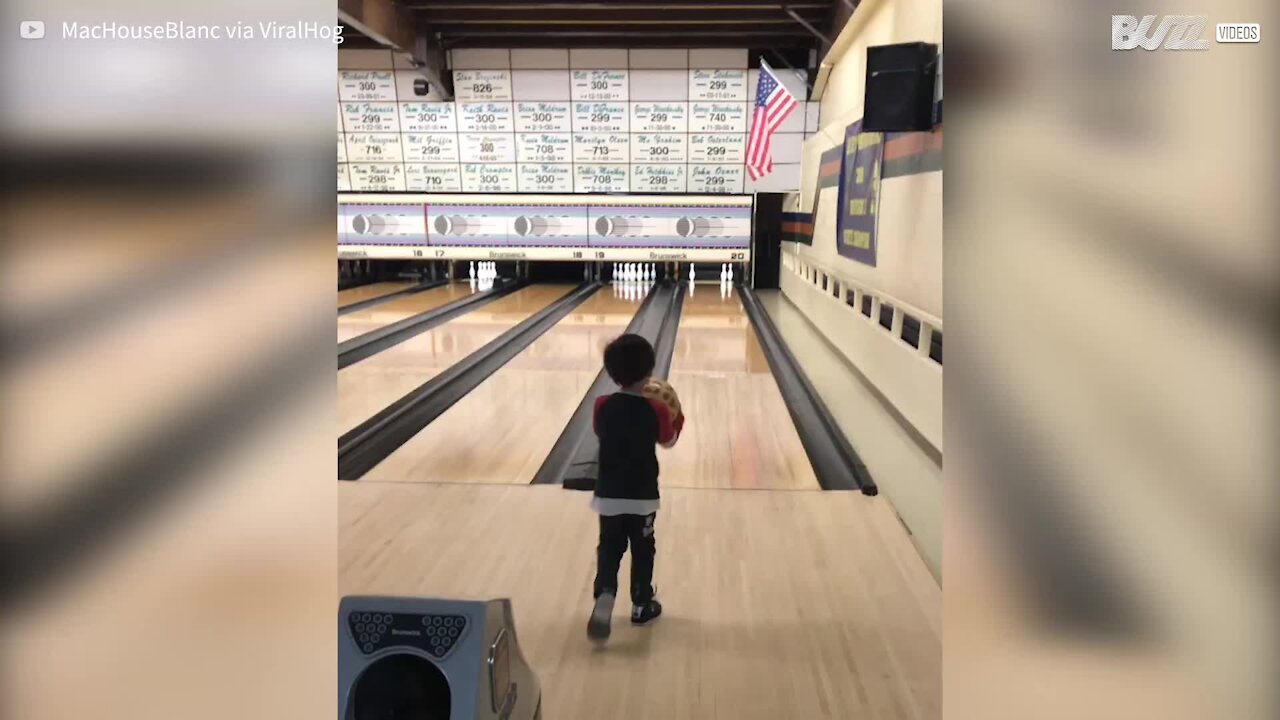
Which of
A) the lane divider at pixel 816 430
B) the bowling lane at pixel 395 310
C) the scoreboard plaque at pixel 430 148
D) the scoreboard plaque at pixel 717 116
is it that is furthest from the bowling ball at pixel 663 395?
the scoreboard plaque at pixel 430 148

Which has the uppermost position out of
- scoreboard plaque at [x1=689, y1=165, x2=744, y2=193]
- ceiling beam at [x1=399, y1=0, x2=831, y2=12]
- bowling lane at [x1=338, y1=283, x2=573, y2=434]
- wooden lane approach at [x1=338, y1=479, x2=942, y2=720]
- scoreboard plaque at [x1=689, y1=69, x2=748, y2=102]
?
ceiling beam at [x1=399, y1=0, x2=831, y2=12]

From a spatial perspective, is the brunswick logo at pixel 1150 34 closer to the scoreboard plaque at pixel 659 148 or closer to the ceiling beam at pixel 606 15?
the ceiling beam at pixel 606 15

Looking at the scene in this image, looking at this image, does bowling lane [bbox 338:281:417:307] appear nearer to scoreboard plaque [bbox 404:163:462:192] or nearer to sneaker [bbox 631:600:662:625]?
scoreboard plaque [bbox 404:163:462:192]

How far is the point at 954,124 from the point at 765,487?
84.9 inches

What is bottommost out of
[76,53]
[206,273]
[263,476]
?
[263,476]

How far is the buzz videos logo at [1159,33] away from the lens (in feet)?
3.54

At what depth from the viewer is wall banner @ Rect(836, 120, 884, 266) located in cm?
436

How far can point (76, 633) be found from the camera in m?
1.21

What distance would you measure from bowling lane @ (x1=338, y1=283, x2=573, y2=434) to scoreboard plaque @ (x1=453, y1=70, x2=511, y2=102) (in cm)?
242

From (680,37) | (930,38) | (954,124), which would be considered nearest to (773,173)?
(680,37)

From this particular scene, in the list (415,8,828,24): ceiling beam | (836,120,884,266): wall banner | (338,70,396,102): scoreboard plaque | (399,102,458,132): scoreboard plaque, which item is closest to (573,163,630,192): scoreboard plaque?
(399,102,458,132): scoreboard plaque

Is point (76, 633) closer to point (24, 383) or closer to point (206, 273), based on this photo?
point (24, 383)

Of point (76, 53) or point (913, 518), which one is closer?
point (76, 53)

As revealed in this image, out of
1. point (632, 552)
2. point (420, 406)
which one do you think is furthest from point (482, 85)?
point (632, 552)
